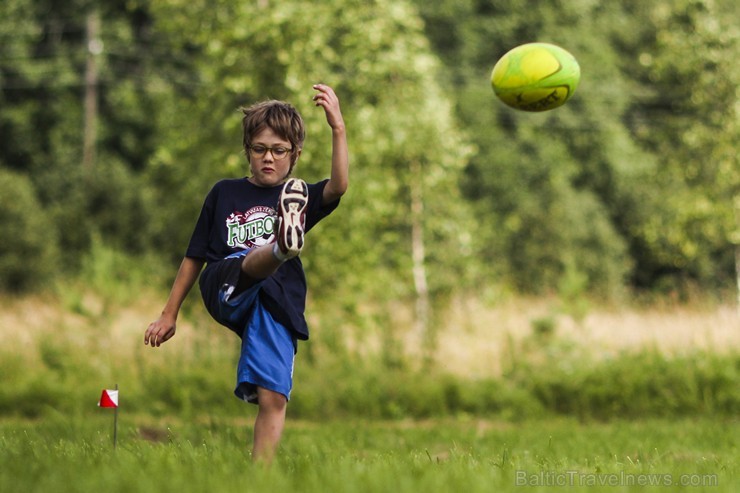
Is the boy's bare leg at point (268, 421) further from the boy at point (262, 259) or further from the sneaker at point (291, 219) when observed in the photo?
the sneaker at point (291, 219)

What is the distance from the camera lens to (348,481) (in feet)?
10.1

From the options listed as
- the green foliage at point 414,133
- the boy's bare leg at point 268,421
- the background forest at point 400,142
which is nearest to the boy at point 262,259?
the boy's bare leg at point 268,421

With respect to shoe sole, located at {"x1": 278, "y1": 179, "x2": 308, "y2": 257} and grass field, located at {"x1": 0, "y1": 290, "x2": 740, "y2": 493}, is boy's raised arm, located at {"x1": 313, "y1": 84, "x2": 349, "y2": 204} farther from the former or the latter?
grass field, located at {"x1": 0, "y1": 290, "x2": 740, "y2": 493}

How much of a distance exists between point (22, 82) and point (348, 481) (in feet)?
99.2

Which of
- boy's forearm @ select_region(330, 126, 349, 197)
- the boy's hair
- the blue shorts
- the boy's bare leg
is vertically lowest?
the boy's bare leg

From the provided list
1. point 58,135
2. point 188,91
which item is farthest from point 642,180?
point 58,135

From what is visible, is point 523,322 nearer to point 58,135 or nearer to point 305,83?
point 305,83

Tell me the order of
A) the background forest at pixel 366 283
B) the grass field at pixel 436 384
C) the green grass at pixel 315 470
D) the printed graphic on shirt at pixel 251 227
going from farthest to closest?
the grass field at pixel 436 384
the background forest at pixel 366 283
the printed graphic on shirt at pixel 251 227
the green grass at pixel 315 470

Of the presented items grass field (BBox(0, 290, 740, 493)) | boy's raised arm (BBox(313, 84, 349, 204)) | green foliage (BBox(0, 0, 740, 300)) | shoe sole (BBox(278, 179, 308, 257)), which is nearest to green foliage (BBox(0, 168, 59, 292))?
green foliage (BBox(0, 0, 740, 300))

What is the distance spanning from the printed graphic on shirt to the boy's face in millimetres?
146

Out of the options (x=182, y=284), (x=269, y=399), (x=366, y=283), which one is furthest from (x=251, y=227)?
(x=366, y=283)

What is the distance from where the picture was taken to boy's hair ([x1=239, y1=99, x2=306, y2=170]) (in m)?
4.36

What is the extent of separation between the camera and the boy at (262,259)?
13.3ft

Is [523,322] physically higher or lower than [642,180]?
lower
